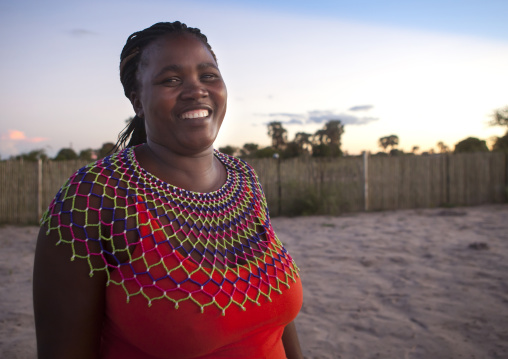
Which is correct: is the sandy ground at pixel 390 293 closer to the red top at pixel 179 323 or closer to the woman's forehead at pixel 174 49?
the red top at pixel 179 323

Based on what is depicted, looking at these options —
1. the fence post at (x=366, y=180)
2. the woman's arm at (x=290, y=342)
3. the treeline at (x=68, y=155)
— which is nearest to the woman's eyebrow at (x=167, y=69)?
the woman's arm at (x=290, y=342)

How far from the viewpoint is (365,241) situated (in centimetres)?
732

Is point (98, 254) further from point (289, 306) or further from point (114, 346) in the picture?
point (289, 306)

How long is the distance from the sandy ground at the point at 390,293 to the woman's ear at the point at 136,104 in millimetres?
2424

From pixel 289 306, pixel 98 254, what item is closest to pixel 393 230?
pixel 289 306

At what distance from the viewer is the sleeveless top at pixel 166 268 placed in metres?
1.24

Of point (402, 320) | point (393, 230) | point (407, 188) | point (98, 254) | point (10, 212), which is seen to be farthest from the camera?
point (407, 188)

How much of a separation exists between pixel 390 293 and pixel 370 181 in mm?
8311

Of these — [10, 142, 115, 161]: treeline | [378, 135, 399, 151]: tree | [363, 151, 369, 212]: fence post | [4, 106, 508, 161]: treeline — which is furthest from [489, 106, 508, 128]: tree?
[378, 135, 399, 151]: tree

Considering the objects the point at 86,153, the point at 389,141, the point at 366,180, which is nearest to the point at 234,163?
the point at 366,180

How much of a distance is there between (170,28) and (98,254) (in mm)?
916

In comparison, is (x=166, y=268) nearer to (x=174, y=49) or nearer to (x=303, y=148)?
(x=174, y=49)

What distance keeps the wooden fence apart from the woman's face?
10155 millimetres

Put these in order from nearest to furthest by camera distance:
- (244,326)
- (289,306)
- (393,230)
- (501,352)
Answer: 1. (244,326)
2. (289,306)
3. (501,352)
4. (393,230)
